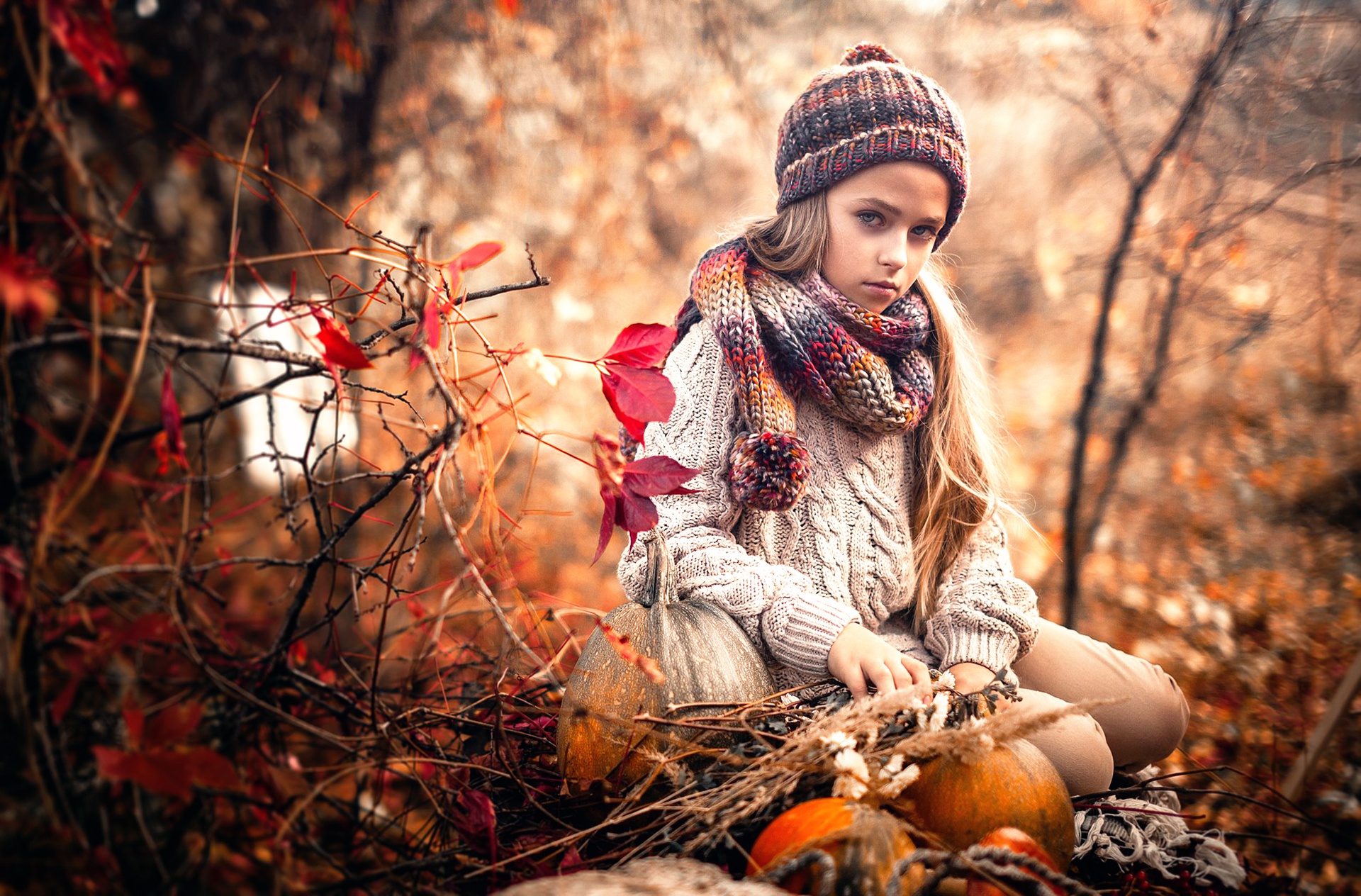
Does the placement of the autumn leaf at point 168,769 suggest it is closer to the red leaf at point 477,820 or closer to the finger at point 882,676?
the red leaf at point 477,820

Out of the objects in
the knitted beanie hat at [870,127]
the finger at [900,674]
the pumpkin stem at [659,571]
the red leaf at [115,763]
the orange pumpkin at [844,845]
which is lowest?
the orange pumpkin at [844,845]

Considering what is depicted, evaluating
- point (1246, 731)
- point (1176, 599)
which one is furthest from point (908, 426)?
point (1176, 599)

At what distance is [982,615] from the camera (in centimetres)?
148

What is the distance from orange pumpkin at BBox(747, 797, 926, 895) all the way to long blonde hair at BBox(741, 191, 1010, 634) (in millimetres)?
731

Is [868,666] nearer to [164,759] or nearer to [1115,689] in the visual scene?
[1115,689]

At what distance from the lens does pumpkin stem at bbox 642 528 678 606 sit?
131cm

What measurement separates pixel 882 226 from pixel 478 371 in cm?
153

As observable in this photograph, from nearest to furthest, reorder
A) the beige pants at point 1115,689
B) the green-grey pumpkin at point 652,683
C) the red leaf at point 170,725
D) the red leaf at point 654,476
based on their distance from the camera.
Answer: the red leaf at point 170,725
the red leaf at point 654,476
the green-grey pumpkin at point 652,683
the beige pants at point 1115,689

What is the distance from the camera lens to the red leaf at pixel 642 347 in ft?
3.49

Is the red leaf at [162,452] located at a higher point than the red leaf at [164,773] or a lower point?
higher

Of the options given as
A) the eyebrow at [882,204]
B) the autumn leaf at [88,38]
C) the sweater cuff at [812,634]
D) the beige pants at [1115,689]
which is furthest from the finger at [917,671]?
the autumn leaf at [88,38]

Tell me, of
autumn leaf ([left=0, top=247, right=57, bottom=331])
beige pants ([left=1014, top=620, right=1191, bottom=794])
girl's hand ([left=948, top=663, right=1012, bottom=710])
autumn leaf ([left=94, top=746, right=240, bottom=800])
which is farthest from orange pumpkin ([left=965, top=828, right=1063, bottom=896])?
autumn leaf ([left=0, top=247, right=57, bottom=331])

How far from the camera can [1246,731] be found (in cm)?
332

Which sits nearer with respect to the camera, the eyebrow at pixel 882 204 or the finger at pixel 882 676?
the finger at pixel 882 676
